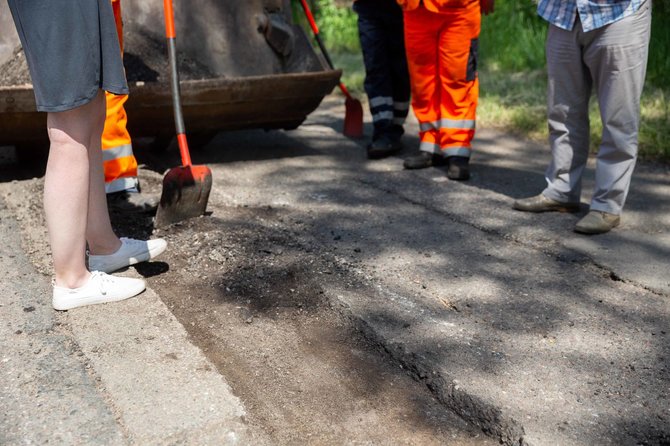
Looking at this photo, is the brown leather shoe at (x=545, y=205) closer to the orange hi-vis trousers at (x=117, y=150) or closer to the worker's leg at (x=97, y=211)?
the orange hi-vis trousers at (x=117, y=150)

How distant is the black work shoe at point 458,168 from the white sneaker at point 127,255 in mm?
1861

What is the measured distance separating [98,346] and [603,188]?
2.26 metres

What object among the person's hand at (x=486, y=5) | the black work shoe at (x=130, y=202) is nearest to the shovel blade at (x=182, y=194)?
the black work shoe at (x=130, y=202)

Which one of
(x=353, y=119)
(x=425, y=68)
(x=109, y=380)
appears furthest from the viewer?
(x=353, y=119)

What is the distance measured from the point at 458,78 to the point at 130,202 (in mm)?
1852

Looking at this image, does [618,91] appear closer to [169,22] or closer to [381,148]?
[381,148]

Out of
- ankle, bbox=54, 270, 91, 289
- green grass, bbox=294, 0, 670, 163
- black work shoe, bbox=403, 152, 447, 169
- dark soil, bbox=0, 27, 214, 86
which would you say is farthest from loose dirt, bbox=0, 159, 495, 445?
green grass, bbox=294, 0, 670, 163

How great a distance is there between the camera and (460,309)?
291cm

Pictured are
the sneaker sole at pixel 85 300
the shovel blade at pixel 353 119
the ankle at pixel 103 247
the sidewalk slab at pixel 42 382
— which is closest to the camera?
the sidewalk slab at pixel 42 382

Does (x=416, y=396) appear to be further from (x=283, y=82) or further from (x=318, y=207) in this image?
(x=283, y=82)

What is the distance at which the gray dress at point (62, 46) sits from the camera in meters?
2.55

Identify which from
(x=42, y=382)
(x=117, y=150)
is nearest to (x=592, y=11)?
(x=117, y=150)

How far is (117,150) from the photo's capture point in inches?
148

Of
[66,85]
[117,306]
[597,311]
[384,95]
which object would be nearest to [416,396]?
[597,311]
